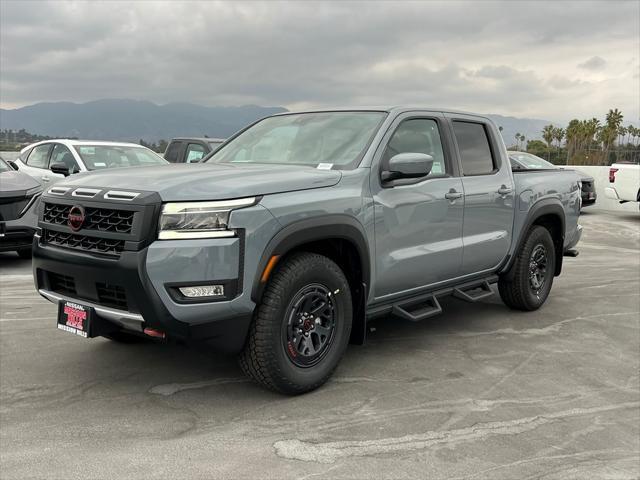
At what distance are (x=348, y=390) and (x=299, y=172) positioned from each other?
1.45m

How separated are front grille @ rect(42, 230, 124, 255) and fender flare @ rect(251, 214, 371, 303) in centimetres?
79

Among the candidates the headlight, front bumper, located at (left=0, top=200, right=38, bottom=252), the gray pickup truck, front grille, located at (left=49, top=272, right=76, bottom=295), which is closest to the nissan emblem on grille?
the gray pickup truck

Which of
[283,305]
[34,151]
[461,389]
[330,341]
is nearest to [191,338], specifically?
[283,305]

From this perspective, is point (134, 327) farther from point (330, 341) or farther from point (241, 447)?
point (330, 341)

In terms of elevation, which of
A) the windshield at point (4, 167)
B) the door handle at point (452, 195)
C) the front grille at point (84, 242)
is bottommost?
the front grille at point (84, 242)

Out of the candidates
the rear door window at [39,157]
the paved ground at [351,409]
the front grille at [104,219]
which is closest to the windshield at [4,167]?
the rear door window at [39,157]

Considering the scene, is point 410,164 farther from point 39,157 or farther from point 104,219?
point 39,157

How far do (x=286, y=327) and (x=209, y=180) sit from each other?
3.21 ft

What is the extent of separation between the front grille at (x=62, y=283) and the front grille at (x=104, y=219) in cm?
33

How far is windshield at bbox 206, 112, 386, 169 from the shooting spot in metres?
4.32

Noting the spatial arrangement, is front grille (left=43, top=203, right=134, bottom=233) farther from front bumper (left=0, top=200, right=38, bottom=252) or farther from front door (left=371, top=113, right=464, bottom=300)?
front bumper (left=0, top=200, right=38, bottom=252)

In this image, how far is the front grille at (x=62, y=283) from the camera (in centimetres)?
364

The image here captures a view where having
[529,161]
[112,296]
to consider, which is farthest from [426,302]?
[529,161]

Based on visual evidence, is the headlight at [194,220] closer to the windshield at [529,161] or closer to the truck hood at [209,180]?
the truck hood at [209,180]
